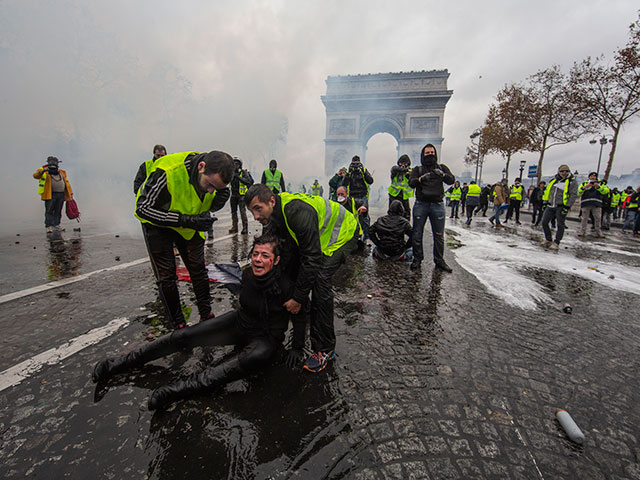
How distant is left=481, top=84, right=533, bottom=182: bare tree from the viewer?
934 inches

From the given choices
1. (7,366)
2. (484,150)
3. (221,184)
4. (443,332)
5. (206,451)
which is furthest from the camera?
(484,150)

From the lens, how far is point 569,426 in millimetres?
1600

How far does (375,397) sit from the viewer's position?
185 cm

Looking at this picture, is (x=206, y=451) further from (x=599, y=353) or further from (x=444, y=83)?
(x=444, y=83)

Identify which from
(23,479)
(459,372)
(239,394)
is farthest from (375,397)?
(23,479)

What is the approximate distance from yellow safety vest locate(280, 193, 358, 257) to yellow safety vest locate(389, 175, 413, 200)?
4.12m

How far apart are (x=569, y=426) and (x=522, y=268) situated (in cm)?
403

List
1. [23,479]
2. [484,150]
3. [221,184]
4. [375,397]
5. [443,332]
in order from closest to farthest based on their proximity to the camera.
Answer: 1. [23,479]
2. [375,397]
3. [221,184]
4. [443,332]
5. [484,150]

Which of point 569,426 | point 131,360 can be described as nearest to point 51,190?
point 131,360

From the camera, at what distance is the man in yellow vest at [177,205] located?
2285 millimetres

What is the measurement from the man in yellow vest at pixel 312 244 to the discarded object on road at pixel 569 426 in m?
1.37

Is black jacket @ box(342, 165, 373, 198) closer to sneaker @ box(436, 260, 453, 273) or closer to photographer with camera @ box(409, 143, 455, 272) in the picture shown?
photographer with camera @ box(409, 143, 455, 272)

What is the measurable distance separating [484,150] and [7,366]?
36.1 m

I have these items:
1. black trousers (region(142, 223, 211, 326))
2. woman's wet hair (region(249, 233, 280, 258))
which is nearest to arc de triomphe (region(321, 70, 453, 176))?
black trousers (region(142, 223, 211, 326))
